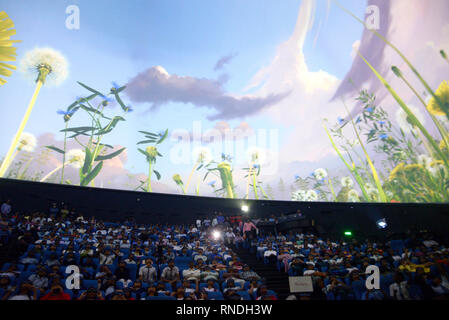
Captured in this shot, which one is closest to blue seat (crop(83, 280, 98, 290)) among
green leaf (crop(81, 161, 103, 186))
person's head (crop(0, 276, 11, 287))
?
person's head (crop(0, 276, 11, 287))

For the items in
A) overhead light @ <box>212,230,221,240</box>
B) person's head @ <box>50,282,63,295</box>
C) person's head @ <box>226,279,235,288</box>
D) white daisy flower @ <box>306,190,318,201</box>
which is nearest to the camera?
person's head @ <box>50,282,63,295</box>

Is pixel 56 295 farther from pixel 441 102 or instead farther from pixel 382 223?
pixel 382 223

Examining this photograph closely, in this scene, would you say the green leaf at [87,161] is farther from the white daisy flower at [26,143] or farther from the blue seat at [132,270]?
the blue seat at [132,270]

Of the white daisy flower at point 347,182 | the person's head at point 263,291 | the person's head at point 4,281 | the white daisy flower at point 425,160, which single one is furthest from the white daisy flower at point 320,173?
the person's head at point 4,281

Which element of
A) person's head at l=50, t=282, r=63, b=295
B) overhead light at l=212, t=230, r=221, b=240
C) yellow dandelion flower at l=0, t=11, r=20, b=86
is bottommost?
person's head at l=50, t=282, r=63, b=295

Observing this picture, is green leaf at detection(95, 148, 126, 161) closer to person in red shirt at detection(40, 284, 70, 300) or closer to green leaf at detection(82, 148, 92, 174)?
green leaf at detection(82, 148, 92, 174)

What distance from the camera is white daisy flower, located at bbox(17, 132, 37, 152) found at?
32.5ft

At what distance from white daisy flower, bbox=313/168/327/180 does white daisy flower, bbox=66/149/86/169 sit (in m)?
10.6

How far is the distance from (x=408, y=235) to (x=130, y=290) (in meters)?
12.9

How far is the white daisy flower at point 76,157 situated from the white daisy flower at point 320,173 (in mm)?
10614

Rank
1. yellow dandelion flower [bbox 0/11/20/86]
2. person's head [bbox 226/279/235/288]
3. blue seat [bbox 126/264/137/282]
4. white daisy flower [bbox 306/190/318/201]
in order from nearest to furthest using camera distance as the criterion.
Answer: yellow dandelion flower [bbox 0/11/20/86] < person's head [bbox 226/279/235/288] < blue seat [bbox 126/264/137/282] < white daisy flower [bbox 306/190/318/201]

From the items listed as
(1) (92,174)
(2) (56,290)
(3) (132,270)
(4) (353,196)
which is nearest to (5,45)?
(2) (56,290)

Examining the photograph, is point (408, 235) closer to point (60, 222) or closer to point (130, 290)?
point (130, 290)

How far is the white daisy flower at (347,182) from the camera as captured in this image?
42.4ft
